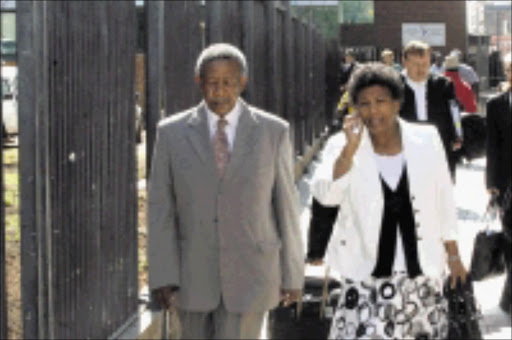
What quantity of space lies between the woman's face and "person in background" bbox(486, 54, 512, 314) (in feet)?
11.7

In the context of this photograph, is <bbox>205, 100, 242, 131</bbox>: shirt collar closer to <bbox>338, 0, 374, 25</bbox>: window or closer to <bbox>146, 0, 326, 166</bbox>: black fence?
<bbox>146, 0, 326, 166</bbox>: black fence

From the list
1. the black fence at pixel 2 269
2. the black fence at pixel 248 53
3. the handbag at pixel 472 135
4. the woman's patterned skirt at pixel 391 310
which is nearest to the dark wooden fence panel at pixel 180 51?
the black fence at pixel 248 53

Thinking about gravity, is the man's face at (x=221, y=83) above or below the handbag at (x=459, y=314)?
A: above

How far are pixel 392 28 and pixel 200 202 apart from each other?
167 ft

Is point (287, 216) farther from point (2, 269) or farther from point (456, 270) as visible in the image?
point (2, 269)

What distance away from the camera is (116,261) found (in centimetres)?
642

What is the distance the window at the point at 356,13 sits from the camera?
54.5 m

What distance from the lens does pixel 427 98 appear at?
9.58 meters

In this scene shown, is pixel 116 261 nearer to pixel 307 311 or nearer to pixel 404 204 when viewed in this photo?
pixel 307 311

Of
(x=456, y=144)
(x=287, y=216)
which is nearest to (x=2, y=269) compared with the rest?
(x=287, y=216)

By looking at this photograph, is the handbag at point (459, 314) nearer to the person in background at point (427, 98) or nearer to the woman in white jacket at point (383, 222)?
the woman in white jacket at point (383, 222)

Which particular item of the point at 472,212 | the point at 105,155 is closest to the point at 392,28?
the point at 472,212

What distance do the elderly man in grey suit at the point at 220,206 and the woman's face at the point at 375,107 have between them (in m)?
0.38

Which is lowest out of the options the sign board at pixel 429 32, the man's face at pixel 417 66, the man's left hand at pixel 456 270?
the man's left hand at pixel 456 270
